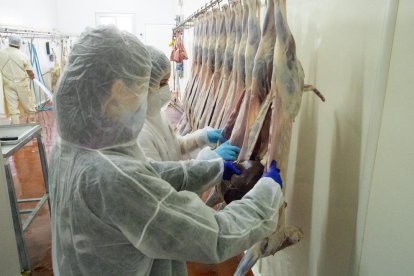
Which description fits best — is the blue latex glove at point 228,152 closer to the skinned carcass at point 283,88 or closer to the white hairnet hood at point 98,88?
the skinned carcass at point 283,88

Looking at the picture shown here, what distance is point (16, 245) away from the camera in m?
1.90

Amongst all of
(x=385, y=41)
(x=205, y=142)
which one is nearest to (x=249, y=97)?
(x=205, y=142)

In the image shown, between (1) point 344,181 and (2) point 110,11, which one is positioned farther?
(2) point 110,11

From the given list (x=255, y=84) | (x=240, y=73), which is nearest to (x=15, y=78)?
(x=240, y=73)

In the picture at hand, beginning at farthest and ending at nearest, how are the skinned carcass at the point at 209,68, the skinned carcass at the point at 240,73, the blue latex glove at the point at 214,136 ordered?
the skinned carcass at the point at 209,68, the blue latex glove at the point at 214,136, the skinned carcass at the point at 240,73

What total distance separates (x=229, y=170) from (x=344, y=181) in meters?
0.39

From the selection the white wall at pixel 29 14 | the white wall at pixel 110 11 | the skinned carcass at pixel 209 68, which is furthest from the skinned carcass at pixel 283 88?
the white wall at pixel 110 11

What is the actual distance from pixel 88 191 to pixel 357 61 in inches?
33.7

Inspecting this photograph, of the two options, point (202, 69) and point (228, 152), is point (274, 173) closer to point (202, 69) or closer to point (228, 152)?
point (228, 152)

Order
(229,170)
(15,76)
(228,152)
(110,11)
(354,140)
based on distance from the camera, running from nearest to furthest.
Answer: (354,140) < (229,170) < (228,152) < (15,76) < (110,11)

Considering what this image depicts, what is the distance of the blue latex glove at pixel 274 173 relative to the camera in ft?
3.31

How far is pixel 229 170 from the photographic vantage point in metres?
1.18

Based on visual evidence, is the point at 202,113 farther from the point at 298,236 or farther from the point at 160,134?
the point at 298,236

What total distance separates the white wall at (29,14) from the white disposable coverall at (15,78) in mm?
1358
